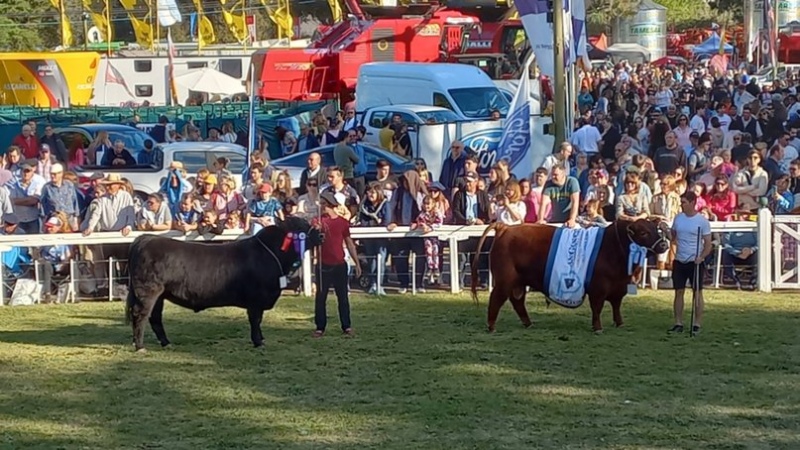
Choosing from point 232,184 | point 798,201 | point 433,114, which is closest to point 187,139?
point 433,114

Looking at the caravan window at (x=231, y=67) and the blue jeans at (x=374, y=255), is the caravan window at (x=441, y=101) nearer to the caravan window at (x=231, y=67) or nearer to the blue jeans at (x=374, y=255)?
the blue jeans at (x=374, y=255)

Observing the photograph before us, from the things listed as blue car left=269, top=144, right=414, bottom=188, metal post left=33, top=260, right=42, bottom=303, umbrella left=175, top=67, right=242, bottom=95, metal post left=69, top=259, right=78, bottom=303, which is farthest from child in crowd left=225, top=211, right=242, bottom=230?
umbrella left=175, top=67, right=242, bottom=95

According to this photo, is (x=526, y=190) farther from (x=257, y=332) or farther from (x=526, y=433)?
(x=526, y=433)

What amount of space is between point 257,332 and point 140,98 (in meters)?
30.8

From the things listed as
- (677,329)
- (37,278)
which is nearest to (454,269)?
(677,329)

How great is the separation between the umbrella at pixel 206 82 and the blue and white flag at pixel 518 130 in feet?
75.8

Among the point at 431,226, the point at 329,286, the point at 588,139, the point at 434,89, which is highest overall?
the point at 434,89

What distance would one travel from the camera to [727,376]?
456 inches

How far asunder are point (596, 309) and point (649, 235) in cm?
93

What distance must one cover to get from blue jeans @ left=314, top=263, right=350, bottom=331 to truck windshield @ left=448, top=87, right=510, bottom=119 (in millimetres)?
14518

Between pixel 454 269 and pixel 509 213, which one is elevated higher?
pixel 509 213

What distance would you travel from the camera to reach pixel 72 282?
54.5 ft

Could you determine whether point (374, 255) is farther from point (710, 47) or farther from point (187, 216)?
point (710, 47)

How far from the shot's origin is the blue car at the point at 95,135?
25391 millimetres
